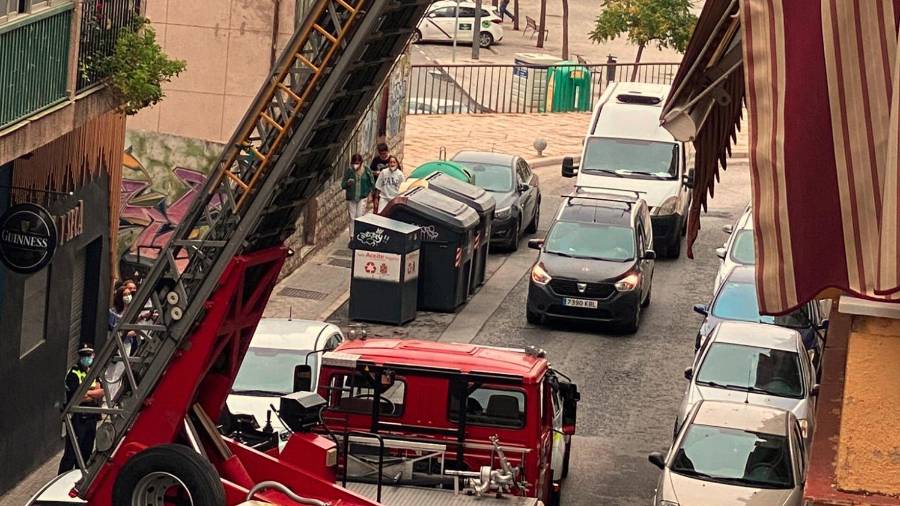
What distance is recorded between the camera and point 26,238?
1841 centimetres

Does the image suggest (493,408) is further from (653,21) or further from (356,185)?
(653,21)

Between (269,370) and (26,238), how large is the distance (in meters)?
3.03

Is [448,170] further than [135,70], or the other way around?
[448,170]

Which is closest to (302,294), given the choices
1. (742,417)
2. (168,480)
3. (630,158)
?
(630,158)

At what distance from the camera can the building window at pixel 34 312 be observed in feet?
65.7

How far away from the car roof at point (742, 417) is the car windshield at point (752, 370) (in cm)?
234

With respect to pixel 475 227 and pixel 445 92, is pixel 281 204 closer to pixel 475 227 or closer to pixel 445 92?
pixel 475 227

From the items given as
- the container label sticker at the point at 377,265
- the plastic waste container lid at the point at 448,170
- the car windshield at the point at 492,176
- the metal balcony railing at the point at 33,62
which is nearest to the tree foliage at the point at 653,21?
the car windshield at the point at 492,176

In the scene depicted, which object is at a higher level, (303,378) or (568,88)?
(568,88)

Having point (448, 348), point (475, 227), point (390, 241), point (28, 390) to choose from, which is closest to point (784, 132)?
point (448, 348)

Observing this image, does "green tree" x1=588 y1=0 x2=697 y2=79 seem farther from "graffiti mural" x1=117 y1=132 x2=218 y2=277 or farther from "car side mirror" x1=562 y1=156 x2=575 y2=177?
"graffiti mural" x1=117 y1=132 x2=218 y2=277

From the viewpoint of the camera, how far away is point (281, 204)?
14305mm

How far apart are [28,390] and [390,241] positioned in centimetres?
769

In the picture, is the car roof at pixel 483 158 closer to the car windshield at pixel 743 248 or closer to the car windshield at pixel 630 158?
the car windshield at pixel 630 158
